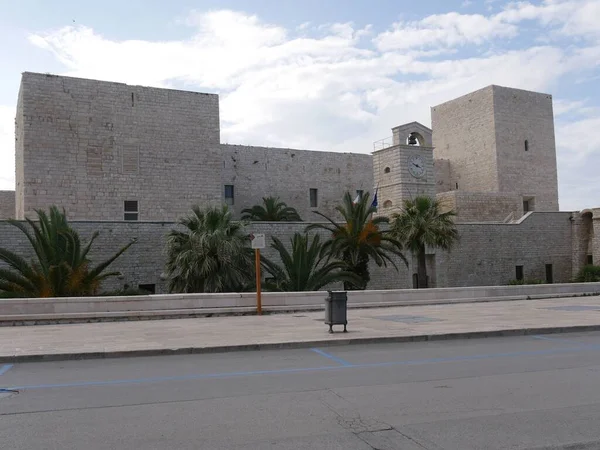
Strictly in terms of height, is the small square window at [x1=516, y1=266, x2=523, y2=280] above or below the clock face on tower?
below

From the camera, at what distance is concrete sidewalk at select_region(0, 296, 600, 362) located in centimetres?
984

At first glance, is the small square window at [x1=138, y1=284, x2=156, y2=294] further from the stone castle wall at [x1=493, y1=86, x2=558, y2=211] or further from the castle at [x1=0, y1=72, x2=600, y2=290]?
the stone castle wall at [x1=493, y1=86, x2=558, y2=211]

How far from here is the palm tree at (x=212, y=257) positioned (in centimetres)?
1903

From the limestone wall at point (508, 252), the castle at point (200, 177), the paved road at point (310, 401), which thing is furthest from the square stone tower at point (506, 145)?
the paved road at point (310, 401)

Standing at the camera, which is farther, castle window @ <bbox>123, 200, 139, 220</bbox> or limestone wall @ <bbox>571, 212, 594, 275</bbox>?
limestone wall @ <bbox>571, 212, 594, 275</bbox>

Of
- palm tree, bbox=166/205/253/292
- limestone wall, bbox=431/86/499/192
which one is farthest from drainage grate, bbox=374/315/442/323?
limestone wall, bbox=431/86/499/192

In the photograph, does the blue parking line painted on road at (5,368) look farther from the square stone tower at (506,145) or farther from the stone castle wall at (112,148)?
the square stone tower at (506,145)

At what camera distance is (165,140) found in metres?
31.1

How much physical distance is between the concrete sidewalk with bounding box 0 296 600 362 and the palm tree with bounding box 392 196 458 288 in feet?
24.9

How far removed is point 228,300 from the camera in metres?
15.5

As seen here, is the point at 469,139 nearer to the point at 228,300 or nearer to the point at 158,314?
the point at 228,300

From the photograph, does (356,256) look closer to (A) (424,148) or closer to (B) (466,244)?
(B) (466,244)

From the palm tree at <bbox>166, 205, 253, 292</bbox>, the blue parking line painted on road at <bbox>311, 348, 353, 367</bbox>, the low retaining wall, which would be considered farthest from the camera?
the palm tree at <bbox>166, 205, 253, 292</bbox>

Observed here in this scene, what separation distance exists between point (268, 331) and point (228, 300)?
380 cm
